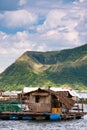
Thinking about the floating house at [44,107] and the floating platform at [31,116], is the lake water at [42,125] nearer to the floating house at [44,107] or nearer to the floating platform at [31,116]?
the floating platform at [31,116]

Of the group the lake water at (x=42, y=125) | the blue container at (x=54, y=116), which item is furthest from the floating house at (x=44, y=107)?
the lake water at (x=42, y=125)

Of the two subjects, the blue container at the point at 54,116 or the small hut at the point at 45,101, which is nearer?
the blue container at the point at 54,116

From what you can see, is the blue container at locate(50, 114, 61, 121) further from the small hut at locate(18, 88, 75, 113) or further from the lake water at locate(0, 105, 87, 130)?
the small hut at locate(18, 88, 75, 113)

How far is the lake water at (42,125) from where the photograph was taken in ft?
266

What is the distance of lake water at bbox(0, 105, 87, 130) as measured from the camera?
8106cm

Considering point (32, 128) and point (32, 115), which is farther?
point (32, 115)

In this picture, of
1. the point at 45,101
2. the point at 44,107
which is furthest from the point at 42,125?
the point at 45,101

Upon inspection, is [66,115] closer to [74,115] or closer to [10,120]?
[74,115]

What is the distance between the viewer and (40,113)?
89.2m

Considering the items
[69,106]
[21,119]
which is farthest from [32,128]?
[69,106]

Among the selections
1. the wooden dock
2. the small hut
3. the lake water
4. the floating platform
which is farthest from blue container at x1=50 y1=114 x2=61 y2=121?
the small hut

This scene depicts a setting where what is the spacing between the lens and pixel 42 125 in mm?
83750

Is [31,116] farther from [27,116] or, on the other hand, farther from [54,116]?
[54,116]

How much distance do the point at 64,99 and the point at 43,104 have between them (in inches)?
197
